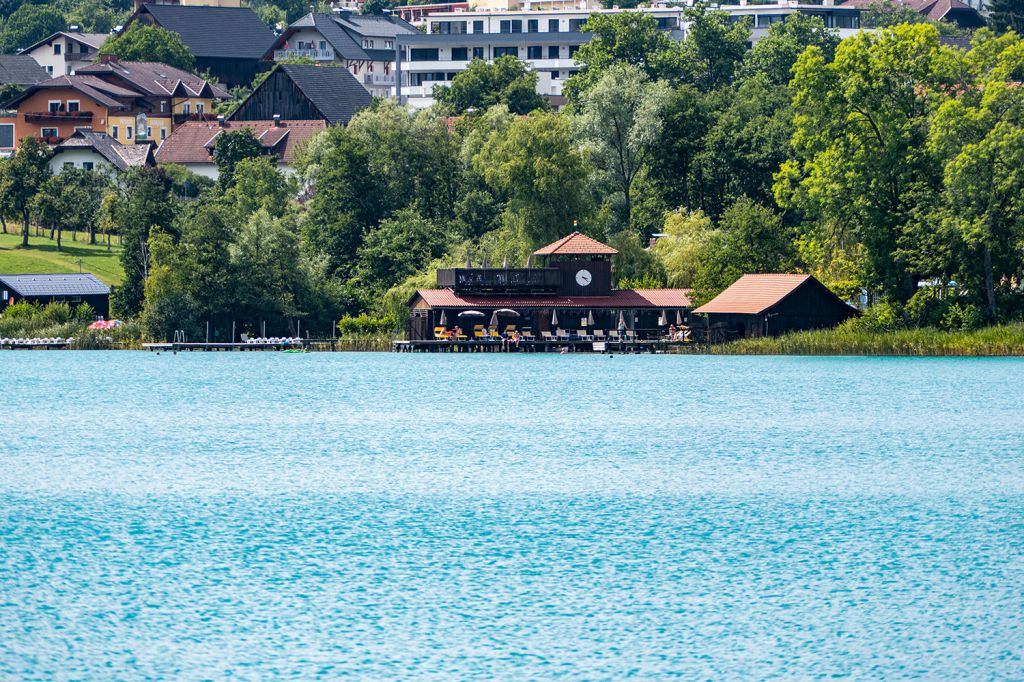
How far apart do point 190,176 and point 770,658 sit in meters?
113

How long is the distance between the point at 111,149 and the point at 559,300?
179 ft

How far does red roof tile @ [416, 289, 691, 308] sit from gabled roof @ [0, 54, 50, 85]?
8673 centimetres

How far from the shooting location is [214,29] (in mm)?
179125

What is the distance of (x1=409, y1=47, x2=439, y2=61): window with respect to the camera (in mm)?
170625

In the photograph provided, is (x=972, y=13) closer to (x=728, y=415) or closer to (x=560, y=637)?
(x=728, y=415)

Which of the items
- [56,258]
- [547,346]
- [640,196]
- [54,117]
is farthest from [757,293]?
[54,117]

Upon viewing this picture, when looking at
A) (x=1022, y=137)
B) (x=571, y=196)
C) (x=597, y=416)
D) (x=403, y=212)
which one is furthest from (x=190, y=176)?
(x=597, y=416)

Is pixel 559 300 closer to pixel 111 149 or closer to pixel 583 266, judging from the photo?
pixel 583 266

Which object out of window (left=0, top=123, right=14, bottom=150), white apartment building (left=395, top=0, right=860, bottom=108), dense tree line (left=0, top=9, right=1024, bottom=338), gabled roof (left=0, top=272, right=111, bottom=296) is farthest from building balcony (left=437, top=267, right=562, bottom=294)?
white apartment building (left=395, top=0, right=860, bottom=108)

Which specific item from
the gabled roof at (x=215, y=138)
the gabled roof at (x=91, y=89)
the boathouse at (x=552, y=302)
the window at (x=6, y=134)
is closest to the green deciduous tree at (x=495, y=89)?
the gabled roof at (x=215, y=138)

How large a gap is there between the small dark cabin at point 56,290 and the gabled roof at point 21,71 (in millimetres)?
68580

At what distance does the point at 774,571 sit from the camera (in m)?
32.1

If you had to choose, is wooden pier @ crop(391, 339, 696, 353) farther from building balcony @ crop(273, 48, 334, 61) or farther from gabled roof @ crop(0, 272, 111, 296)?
building balcony @ crop(273, 48, 334, 61)

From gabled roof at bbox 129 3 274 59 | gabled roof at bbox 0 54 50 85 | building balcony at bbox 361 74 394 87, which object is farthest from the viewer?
building balcony at bbox 361 74 394 87
